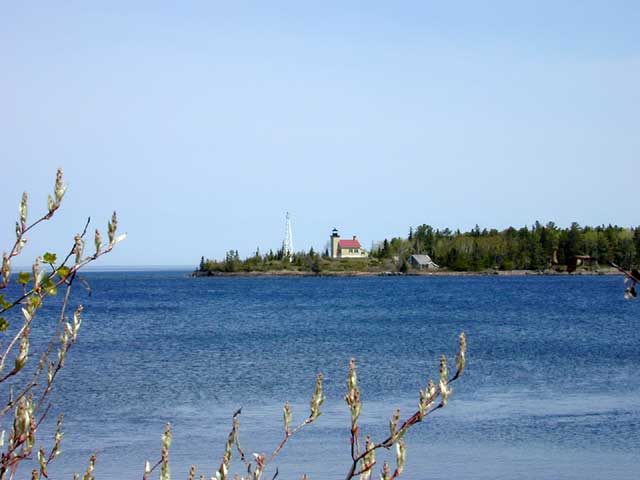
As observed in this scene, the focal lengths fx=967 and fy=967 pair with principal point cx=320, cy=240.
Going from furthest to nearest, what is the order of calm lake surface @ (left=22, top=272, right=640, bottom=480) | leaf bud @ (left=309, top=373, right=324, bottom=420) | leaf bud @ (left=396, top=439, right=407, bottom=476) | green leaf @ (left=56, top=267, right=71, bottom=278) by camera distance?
calm lake surface @ (left=22, top=272, right=640, bottom=480), green leaf @ (left=56, top=267, right=71, bottom=278), leaf bud @ (left=309, top=373, right=324, bottom=420), leaf bud @ (left=396, top=439, right=407, bottom=476)

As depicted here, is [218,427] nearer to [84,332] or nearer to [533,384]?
[533,384]

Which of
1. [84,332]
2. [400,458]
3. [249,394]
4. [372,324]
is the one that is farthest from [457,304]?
[400,458]

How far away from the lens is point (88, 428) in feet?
65.8

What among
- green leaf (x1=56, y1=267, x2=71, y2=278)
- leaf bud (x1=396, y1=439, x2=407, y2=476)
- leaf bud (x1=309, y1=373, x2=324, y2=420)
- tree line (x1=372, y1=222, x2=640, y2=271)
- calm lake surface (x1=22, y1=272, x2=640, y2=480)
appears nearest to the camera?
leaf bud (x1=396, y1=439, x2=407, y2=476)

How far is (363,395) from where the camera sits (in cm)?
2386

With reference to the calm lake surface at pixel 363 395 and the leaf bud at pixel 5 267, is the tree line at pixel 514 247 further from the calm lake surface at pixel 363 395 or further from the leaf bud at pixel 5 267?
the leaf bud at pixel 5 267

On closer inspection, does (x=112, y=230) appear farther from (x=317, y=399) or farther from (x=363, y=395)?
(x=363, y=395)

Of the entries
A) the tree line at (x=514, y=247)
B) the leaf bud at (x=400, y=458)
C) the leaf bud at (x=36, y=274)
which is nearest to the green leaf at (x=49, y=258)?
the leaf bud at (x=36, y=274)

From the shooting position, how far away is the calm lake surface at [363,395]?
1658 centimetres

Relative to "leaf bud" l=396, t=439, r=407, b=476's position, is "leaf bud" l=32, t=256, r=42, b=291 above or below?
above

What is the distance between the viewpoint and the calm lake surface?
16.6 meters

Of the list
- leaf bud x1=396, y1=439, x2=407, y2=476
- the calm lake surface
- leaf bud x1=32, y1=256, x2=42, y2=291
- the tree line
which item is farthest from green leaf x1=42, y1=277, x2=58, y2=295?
the tree line

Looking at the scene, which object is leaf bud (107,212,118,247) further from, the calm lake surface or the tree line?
the tree line

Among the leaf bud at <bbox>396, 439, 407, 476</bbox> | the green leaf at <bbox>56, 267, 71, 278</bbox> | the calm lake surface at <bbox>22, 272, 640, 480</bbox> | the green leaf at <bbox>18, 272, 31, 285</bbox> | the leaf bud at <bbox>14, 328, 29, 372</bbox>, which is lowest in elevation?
the calm lake surface at <bbox>22, 272, 640, 480</bbox>
